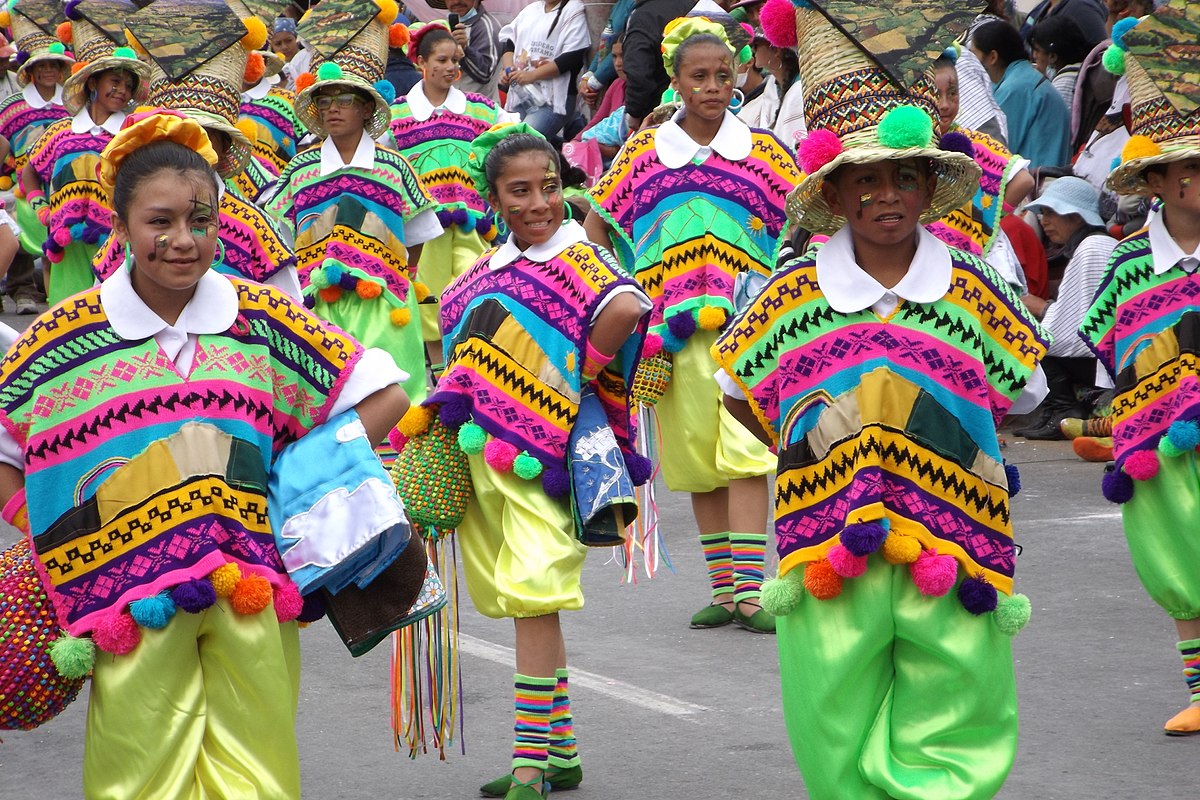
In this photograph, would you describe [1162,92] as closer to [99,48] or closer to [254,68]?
[254,68]

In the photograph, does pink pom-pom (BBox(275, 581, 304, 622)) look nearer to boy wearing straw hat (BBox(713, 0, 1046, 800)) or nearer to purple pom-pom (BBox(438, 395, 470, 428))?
boy wearing straw hat (BBox(713, 0, 1046, 800))

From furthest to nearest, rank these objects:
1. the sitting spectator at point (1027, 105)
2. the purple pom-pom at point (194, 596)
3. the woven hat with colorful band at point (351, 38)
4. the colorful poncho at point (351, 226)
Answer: the sitting spectator at point (1027, 105)
the woven hat with colorful band at point (351, 38)
the colorful poncho at point (351, 226)
the purple pom-pom at point (194, 596)

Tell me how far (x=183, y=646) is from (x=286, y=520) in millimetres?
346

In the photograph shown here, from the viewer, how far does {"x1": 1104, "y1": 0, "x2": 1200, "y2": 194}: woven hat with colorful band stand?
5809 mm

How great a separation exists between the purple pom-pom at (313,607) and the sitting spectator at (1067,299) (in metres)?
7.31

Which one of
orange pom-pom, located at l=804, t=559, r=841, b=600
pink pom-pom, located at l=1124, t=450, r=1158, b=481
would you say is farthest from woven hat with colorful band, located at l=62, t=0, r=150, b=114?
orange pom-pom, located at l=804, t=559, r=841, b=600

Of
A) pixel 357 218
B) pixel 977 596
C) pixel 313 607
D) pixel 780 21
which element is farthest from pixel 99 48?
pixel 977 596

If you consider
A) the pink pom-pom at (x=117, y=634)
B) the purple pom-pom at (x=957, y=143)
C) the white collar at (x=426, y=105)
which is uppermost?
the white collar at (x=426, y=105)

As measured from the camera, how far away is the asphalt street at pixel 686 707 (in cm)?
570

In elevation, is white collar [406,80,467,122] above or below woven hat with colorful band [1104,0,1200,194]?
above

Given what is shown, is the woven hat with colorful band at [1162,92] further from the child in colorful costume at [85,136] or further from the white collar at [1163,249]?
the child in colorful costume at [85,136]

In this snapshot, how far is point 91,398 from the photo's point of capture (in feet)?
12.8

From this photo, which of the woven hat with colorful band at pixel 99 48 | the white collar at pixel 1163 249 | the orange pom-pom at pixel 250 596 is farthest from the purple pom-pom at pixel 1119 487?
the woven hat with colorful band at pixel 99 48

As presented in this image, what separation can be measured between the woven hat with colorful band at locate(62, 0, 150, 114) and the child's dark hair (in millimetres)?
5906
